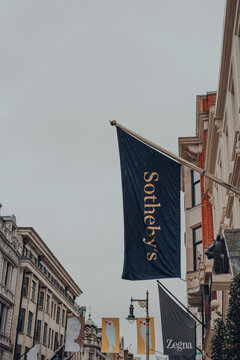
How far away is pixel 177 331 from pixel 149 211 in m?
10.2

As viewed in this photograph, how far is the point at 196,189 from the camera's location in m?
28.7

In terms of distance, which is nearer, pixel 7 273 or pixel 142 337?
pixel 142 337

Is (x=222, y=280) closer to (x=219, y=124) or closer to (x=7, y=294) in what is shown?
(x=219, y=124)

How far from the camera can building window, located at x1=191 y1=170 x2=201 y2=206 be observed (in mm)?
28203

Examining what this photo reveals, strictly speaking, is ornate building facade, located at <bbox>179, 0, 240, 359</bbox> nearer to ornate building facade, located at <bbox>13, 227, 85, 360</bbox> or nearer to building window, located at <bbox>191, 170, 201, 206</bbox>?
building window, located at <bbox>191, 170, 201, 206</bbox>

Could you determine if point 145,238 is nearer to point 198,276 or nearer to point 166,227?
point 166,227

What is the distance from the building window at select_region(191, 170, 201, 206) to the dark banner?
28.7ft

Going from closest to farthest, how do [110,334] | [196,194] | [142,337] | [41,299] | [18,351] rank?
1. [142,337]
2. [196,194]
3. [110,334]
4. [18,351]
5. [41,299]

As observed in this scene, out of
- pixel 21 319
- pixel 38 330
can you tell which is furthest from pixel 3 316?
pixel 38 330

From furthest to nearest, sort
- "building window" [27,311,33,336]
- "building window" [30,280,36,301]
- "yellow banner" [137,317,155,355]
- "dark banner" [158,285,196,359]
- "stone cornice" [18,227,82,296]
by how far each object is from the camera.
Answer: "building window" [30,280,36,301] < "stone cornice" [18,227,82,296] < "building window" [27,311,33,336] < "yellow banner" [137,317,155,355] < "dark banner" [158,285,196,359]

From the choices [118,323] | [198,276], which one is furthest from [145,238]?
[118,323]

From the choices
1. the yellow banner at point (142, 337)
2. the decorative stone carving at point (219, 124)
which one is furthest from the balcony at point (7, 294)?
the decorative stone carving at point (219, 124)

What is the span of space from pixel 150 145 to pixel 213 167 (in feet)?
34.5

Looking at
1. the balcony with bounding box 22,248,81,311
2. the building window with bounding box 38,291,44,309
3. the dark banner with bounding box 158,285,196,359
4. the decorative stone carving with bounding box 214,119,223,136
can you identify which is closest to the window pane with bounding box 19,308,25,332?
the balcony with bounding box 22,248,81,311
